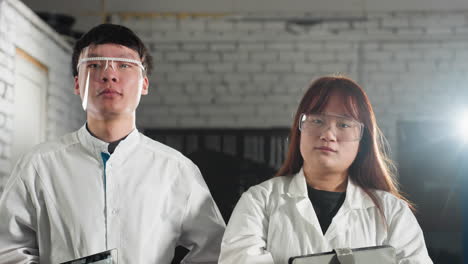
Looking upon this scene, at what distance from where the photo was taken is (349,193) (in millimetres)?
1842

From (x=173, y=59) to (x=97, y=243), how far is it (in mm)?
3285

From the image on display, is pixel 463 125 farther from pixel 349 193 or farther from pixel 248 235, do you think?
pixel 248 235

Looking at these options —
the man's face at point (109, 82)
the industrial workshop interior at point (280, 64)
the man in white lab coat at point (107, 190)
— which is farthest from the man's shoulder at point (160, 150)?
the industrial workshop interior at point (280, 64)

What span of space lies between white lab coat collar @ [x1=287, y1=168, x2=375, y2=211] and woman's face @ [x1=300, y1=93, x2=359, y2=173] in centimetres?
6

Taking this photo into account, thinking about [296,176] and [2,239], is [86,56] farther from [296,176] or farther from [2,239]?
[296,176]

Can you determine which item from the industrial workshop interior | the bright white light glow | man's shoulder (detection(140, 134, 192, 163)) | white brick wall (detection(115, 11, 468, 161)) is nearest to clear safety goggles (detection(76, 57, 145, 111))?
man's shoulder (detection(140, 134, 192, 163))

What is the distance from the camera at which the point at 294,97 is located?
4.84m

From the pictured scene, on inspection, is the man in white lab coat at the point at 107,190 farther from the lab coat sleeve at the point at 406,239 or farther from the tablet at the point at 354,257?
the lab coat sleeve at the point at 406,239

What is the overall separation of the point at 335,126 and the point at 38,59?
267 centimetres

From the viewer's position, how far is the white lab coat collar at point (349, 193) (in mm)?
1814

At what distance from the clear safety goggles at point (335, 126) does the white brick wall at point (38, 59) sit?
2095mm

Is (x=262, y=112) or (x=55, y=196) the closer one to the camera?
(x=55, y=196)

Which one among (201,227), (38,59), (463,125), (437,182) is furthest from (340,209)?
(463,125)

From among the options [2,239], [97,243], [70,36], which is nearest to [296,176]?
[97,243]
